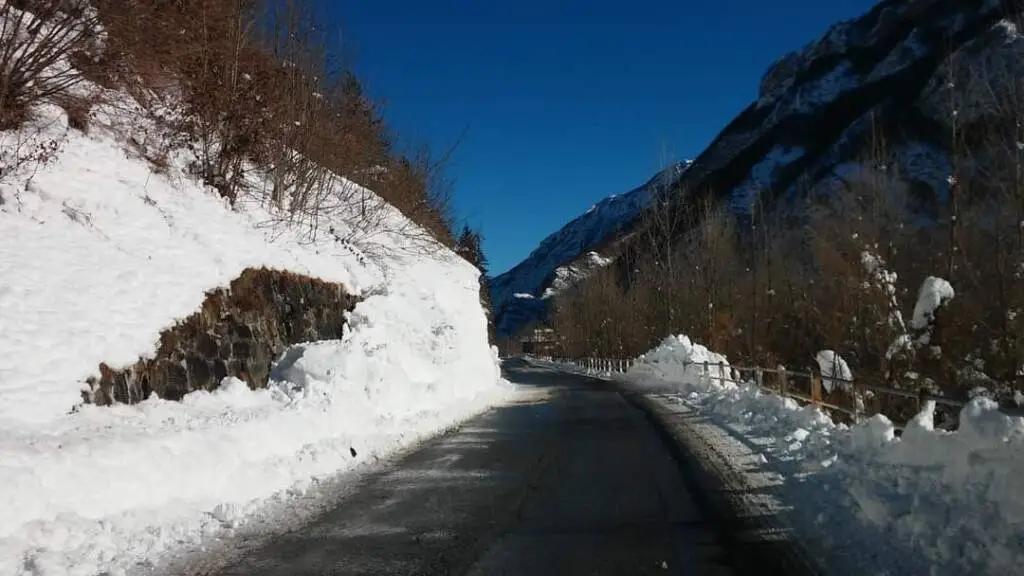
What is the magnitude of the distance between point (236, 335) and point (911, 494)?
10.5 meters

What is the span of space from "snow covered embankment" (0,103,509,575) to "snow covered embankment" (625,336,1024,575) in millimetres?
5915

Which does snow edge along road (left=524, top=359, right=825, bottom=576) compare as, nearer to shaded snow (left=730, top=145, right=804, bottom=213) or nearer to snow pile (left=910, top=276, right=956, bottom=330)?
snow pile (left=910, top=276, right=956, bottom=330)

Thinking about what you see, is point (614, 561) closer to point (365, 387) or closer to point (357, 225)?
point (365, 387)

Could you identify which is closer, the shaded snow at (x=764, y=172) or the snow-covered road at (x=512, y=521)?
the snow-covered road at (x=512, y=521)

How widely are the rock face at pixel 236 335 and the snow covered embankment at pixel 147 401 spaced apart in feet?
0.80

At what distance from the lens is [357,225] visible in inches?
885

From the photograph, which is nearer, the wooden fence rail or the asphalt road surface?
the asphalt road surface

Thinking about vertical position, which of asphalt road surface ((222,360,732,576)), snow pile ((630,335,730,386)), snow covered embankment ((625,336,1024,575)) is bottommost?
asphalt road surface ((222,360,732,576))

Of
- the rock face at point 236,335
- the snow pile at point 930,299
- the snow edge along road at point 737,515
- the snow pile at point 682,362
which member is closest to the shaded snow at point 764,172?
the snow pile at point 682,362

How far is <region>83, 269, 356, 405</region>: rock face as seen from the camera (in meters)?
10.6

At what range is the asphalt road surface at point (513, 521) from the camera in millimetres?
6359

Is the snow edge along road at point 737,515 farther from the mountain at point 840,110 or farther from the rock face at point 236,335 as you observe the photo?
the mountain at point 840,110

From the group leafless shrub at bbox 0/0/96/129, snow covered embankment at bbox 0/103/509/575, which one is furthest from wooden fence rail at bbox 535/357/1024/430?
leafless shrub at bbox 0/0/96/129

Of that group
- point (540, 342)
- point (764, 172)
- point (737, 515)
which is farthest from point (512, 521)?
point (540, 342)
